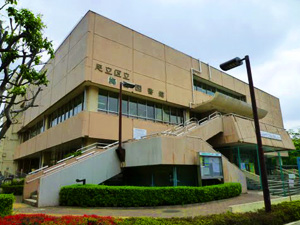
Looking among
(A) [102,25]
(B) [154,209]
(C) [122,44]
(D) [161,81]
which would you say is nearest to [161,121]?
(D) [161,81]

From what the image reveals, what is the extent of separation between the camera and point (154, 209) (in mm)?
11242

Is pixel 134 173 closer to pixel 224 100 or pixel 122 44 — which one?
pixel 122 44

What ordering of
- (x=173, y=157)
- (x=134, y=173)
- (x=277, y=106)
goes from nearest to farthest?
(x=173, y=157), (x=134, y=173), (x=277, y=106)

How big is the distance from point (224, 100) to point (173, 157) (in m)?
13.4

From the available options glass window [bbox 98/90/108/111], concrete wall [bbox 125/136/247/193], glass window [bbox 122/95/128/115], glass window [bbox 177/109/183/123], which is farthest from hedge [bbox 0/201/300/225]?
glass window [bbox 177/109/183/123]

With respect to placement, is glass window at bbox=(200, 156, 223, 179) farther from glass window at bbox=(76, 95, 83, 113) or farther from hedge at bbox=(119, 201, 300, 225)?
glass window at bbox=(76, 95, 83, 113)

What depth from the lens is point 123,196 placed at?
11758 millimetres

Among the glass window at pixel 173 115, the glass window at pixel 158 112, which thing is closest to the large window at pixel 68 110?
the glass window at pixel 158 112

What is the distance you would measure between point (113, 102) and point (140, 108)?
9.03 ft

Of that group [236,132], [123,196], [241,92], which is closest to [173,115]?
[236,132]

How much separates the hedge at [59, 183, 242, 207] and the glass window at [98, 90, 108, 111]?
8367mm

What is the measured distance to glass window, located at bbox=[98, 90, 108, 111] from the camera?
64.1 feet

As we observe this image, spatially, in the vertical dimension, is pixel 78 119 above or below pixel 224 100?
below

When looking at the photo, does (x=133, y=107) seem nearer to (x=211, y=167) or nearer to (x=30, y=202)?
(x=211, y=167)
